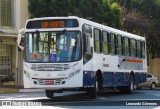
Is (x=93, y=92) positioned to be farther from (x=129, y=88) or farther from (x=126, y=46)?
(x=129, y=88)

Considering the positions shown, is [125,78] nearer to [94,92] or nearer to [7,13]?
[94,92]

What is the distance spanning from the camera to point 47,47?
20016 mm

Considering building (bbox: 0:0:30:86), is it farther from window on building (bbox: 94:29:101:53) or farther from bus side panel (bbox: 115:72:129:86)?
window on building (bbox: 94:29:101:53)

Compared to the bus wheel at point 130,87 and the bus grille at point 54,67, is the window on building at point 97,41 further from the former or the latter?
the bus wheel at point 130,87

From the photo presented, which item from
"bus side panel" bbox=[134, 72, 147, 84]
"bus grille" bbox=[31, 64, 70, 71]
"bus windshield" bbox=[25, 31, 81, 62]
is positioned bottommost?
"bus side panel" bbox=[134, 72, 147, 84]

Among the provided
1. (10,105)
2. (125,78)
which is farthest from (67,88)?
(125,78)

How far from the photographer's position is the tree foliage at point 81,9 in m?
35.4

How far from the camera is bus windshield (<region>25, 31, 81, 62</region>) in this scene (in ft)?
64.8

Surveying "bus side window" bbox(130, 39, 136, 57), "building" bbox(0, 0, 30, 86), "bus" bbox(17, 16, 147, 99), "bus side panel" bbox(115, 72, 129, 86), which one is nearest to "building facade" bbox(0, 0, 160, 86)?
"building" bbox(0, 0, 30, 86)

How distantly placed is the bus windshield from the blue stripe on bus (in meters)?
1.14

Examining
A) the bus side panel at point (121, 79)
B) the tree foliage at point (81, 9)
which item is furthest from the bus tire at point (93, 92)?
the tree foliage at point (81, 9)

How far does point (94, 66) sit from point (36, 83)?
10.0 ft

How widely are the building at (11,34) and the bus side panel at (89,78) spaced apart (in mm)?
13496

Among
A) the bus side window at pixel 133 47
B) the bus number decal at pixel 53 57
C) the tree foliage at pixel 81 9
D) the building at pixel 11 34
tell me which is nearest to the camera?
the bus number decal at pixel 53 57
